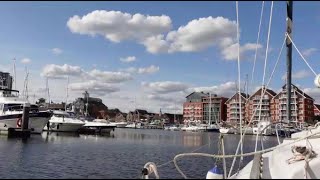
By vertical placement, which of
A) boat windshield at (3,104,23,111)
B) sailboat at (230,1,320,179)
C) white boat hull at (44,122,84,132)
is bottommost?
sailboat at (230,1,320,179)

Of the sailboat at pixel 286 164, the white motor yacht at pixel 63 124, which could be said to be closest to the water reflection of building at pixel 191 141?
the white motor yacht at pixel 63 124

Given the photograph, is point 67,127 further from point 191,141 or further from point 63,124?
point 191,141

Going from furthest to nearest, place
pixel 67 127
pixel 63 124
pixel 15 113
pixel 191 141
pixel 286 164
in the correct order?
pixel 63 124, pixel 67 127, pixel 191 141, pixel 15 113, pixel 286 164

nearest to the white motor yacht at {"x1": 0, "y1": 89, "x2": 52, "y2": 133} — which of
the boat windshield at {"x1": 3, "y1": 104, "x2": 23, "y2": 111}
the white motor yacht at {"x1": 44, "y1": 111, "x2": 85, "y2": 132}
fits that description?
the boat windshield at {"x1": 3, "y1": 104, "x2": 23, "y2": 111}

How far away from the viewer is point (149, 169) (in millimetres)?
14539

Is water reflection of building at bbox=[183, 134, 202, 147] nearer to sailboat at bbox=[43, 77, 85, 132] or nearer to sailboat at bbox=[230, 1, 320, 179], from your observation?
sailboat at bbox=[43, 77, 85, 132]

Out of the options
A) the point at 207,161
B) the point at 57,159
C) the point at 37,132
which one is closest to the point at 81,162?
the point at 57,159

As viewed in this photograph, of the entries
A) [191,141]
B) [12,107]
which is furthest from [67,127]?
[191,141]

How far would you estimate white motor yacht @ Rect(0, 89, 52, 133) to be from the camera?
70938 millimetres

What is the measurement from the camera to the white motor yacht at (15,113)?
70.9m

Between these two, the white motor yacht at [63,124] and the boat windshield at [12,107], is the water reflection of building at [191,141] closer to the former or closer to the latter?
the white motor yacht at [63,124]

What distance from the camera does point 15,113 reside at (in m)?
70.7

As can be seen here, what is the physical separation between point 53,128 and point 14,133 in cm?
3192

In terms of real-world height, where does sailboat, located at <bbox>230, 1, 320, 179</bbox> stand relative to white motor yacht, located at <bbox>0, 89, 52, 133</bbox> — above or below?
below
